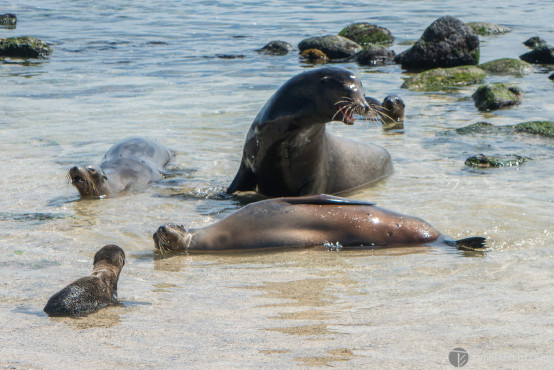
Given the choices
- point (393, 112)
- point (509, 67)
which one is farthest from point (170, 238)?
point (509, 67)

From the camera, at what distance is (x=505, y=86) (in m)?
12.3

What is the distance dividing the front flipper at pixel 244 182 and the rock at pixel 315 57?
32.9 ft

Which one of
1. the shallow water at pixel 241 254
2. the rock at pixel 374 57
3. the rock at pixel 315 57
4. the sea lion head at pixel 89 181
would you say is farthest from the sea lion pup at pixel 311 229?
the rock at pixel 315 57

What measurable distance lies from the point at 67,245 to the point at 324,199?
5.71 feet

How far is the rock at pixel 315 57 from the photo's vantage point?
17477mm

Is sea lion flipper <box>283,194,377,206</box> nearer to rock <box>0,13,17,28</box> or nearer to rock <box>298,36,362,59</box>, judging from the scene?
rock <box>298,36,362,59</box>

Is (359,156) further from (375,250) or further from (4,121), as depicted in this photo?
(4,121)

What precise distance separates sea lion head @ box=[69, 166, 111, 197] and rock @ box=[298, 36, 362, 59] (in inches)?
446

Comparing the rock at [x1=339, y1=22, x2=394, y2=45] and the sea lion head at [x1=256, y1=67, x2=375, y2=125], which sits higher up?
the sea lion head at [x1=256, y1=67, x2=375, y2=125]

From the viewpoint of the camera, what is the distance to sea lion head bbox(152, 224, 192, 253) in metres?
5.32

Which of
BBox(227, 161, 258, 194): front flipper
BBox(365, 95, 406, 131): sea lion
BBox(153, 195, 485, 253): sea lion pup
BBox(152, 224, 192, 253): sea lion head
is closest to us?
BBox(152, 224, 192, 253): sea lion head

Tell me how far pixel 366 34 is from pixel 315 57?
10.4 ft

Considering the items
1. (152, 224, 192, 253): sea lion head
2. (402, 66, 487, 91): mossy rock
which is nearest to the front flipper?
(152, 224, 192, 253): sea lion head

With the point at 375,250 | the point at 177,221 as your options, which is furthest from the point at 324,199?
the point at 177,221
